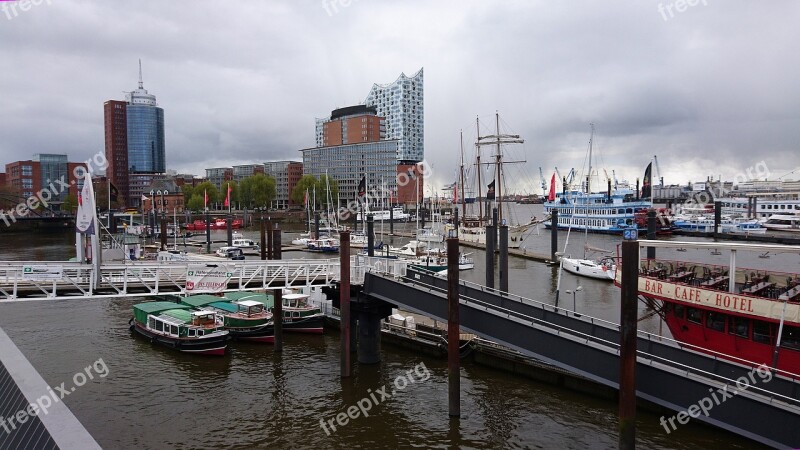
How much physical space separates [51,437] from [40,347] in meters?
30.9

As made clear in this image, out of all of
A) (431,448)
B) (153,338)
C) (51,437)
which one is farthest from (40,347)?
(51,437)

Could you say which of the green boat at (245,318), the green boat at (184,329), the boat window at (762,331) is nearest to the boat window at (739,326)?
the boat window at (762,331)

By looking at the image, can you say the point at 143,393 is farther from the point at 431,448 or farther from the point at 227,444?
the point at 431,448

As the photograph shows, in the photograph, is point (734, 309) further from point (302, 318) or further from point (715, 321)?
point (302, 318)

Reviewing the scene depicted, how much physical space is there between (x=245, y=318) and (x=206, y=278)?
6599mm

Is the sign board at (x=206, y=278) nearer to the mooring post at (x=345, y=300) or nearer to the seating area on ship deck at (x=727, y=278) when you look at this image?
the mooring post at (x=345, y=300)

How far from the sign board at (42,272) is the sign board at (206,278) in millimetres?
5124

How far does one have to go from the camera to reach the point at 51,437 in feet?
16.5

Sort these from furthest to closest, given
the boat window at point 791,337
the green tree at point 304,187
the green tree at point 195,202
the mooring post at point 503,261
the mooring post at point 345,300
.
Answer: the green tree at point 304,187 → the green tree at point 195,202 → the mooring post at point 503,261 → the mooring post at point 345,300 → the boat window at point 791,337

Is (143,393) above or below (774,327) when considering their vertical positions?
below

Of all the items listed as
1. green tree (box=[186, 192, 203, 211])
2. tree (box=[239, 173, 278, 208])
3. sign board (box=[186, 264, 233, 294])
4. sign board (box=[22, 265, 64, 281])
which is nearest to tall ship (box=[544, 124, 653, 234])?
sign board (box=[186, 264, 233, 294])

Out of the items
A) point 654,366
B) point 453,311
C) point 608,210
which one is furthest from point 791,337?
point 608,210

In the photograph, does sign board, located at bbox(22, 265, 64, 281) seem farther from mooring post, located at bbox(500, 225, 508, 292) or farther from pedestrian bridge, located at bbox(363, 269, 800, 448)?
mooring post, located at bbox(500, 225, 508, 292)

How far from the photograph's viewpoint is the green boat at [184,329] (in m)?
27.7
